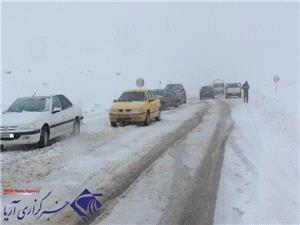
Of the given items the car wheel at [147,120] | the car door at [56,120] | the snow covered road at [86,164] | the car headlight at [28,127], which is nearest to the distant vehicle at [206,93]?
the car wheel at [147,120]

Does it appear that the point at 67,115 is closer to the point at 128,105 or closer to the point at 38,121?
the point at 38,121

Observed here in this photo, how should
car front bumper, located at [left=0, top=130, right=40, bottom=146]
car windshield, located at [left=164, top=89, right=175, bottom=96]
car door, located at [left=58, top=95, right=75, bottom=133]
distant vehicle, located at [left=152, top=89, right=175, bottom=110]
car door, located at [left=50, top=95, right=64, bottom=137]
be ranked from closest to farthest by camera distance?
car front bumper, located at [left=0, top=130, right=40, bottom=146] → car door, located at [left=50, top=95, right=64, bottom=137] → car door, located at [left=58, top=95, right=75, bottom=133] → distant vehicle, located at [left=152, top=89, right=175, bottom=110] → car windshield, located at [left=164, top=89, right=175, bottom=96]

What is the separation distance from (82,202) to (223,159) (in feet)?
14.0

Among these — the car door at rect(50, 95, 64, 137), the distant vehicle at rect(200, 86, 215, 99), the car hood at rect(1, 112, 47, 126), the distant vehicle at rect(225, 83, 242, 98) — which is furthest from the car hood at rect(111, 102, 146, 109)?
the distant vehicle at rect(225, 83, 242, 98)

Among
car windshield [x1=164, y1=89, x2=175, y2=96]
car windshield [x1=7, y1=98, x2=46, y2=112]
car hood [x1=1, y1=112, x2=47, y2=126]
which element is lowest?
car windshield [x1=164, y1=89, x2=175, y2=96]

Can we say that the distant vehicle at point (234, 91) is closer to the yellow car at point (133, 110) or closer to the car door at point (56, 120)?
the yellow car at point (133, 110)

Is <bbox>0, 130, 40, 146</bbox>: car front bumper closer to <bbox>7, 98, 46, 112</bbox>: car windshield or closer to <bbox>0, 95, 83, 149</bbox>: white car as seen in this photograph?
<bbox>0, 95, 83, 149</bbox>: white car

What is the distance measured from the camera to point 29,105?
14188 mm

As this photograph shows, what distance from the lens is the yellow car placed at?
61.7 ft

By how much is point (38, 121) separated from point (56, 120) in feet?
3.85

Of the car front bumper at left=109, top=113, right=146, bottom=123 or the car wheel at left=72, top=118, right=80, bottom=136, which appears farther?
the car front bumper at left=109, top=113, right=146, bottom=123

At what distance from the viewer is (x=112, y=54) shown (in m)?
105

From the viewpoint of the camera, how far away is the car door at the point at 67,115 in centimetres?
1484

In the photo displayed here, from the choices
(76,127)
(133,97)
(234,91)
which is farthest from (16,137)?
(234,91)
